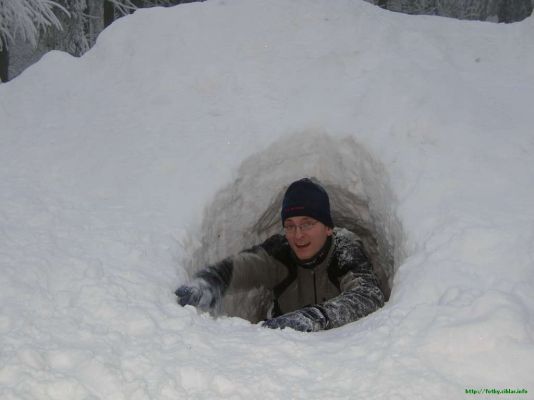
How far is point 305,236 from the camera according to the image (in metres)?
4.25

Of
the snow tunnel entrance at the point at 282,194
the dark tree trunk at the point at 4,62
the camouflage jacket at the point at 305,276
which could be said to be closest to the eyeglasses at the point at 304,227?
the camouflage jacket at the point at 305,276

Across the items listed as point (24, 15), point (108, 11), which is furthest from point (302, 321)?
point (108, 11)

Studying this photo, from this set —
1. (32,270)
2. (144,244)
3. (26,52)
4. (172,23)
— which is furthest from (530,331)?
(26,52)

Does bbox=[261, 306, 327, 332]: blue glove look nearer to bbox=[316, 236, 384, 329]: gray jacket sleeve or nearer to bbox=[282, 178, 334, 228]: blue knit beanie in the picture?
bbox=[316, 236, 384, 329]: gray jacket sleeve

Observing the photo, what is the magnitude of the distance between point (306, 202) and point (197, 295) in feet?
3.93

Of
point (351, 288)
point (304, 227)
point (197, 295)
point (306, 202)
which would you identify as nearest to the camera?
point (197, 295)

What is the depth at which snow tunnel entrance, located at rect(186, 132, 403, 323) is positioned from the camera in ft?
13.7

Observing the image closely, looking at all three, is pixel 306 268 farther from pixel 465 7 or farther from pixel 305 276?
pixel 465 7

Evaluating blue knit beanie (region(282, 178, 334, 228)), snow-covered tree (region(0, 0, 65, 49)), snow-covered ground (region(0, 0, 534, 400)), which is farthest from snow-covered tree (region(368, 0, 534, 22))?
blue knit beanie (region(282, 178, 334, 228))

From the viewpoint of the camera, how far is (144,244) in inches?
138

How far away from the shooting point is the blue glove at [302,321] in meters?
3.18

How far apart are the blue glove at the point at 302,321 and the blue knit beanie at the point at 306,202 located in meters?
0.98

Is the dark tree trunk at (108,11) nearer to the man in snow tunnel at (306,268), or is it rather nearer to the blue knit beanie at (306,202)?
the man in snow tunnel at (306,268)

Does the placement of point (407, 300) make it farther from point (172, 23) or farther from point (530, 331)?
point (172, 23)
